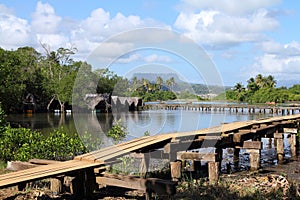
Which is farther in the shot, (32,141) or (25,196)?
(32,141)

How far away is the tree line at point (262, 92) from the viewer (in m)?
80.6

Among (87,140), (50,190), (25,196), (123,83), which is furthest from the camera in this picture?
(87,140)

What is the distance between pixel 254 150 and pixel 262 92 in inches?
2946

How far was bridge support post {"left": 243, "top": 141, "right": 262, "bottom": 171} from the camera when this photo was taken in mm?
11320

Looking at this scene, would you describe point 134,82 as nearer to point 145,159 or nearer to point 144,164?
point 145,159

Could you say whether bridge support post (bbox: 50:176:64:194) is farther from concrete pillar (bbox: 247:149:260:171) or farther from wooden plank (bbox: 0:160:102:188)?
concrete pillar (bbox: 247:149:260:171)

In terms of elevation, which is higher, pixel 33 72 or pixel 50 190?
pixel 33 72

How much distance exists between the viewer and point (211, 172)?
9.15 m

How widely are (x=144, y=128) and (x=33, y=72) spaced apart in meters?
49.8

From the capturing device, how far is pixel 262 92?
83.4 m

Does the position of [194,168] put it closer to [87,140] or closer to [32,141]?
[87,140]

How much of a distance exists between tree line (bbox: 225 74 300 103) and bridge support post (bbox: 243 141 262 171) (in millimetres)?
71088

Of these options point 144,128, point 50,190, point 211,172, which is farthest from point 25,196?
point 144,128

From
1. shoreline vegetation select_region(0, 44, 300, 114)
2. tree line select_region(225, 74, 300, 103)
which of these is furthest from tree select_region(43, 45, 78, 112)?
tree line select_region(225, 74, 300, 103)
